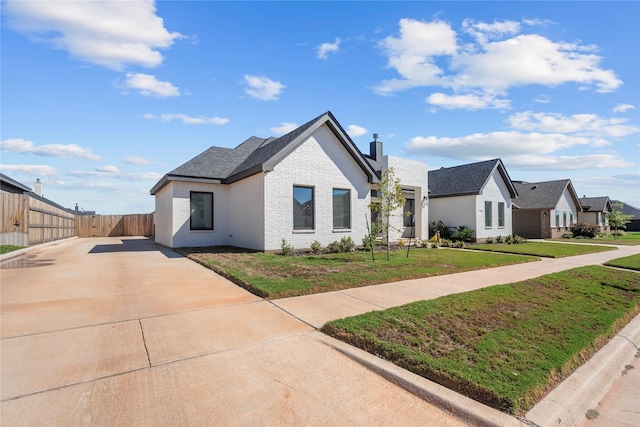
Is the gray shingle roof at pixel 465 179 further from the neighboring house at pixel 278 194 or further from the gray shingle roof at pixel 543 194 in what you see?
the neighboring house at pixel 278 194

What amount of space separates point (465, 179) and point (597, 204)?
91.4 feet

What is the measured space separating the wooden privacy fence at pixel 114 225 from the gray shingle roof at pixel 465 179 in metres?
24.6

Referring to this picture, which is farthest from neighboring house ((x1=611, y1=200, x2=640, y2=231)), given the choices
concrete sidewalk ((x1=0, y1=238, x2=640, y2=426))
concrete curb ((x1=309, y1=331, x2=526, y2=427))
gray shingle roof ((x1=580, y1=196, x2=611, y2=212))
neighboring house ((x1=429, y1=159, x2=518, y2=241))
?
concrete curb ((x1=309, y1=331, x2=526, y2=427))

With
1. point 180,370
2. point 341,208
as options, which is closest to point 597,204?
point 341,208

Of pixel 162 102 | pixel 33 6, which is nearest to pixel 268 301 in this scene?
pixel 33 6

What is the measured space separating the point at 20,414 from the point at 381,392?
122 inches

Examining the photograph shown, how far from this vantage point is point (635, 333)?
5.20 metres

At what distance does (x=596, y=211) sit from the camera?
3738 centimetres

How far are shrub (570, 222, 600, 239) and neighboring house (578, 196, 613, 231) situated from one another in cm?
779

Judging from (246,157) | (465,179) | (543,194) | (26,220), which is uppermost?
(246,157)

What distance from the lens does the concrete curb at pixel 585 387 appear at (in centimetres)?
283

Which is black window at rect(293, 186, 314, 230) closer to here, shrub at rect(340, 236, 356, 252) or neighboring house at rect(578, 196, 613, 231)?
shrub at rect(340, 236, 356, 252)

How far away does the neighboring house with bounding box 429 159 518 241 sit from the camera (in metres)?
21.3

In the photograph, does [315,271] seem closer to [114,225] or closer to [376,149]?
[376,149]
